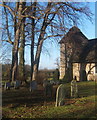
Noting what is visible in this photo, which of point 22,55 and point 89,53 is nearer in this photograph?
point 22,55

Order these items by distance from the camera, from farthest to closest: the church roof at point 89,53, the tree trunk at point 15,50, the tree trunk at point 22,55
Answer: the church roof at point 89,53, the tree trunk at point 22,55, the tree trunk at point 15,50

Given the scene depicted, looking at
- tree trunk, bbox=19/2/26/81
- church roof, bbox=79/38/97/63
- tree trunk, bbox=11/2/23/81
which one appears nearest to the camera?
tree trunk, bbox=11/2/23/81

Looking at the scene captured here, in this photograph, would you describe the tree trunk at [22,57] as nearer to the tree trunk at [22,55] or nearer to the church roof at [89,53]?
the tree trunk at [22,55]

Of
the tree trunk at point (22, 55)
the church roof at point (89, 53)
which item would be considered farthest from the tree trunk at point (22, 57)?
the church roof at point (89, 53)

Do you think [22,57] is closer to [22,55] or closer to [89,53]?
[22,55]

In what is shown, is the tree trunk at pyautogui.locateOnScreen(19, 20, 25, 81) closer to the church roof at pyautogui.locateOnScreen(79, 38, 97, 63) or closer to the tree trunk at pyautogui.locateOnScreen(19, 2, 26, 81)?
the tree trunk at pyautogui.locateOnScreen(19, 2, 26, 81)

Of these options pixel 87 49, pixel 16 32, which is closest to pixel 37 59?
pixel 16 32

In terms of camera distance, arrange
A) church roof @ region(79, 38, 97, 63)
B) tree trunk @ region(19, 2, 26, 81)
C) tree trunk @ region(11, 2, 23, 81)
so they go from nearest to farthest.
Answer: tree trunk @ region(11, 2, 23, 81) < tree trunk @ region(19, 2, 26, 81) < church roof @ region(79, 38, 97, 63)

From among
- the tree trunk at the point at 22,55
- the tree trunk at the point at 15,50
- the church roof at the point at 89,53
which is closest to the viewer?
the tree trunk at the point at 15,50

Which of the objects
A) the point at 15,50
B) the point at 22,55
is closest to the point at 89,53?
the point at 22,55

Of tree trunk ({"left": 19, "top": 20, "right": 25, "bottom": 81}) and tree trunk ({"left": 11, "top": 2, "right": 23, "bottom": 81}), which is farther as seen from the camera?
tree trunk ({"left": 19, "top": 20, "right": 25, "bottom": 81})

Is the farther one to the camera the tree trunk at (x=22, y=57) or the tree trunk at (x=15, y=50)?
the tree trunk at (x=22, y=57)

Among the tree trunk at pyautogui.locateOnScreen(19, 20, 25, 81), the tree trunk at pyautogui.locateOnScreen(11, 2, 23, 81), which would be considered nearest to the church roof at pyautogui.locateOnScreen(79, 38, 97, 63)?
the tree trunk at pyautogui.locateOnScreen(19, 20, 25, 81)

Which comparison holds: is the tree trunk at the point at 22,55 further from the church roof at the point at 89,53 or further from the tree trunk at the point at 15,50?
the church roof at the point at 89,53
